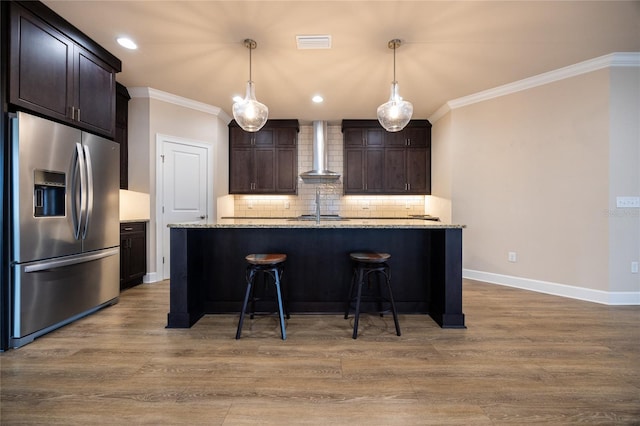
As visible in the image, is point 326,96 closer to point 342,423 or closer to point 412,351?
point 412,351

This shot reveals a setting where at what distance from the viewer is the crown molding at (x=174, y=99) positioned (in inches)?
158

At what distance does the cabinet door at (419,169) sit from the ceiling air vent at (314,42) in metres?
Answer: 2.96

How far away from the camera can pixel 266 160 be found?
5.41 metres

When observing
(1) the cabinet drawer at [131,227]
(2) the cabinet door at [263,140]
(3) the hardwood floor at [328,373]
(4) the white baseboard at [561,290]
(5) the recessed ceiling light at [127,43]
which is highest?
(5) the recessed ceiling light at [127,43]

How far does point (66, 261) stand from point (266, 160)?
3468mm

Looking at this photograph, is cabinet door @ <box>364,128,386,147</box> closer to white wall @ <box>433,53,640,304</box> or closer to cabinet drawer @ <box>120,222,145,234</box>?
white wall @ <box>433,53,640,304</box>

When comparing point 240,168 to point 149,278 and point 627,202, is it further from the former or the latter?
point 627,202

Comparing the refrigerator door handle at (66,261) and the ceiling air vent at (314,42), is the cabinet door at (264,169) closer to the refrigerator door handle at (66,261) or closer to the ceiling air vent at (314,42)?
the ceiling air vent at (314,42)

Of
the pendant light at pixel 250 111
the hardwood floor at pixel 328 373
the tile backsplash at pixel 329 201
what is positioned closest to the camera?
the hardwood floor at pixel 328 373

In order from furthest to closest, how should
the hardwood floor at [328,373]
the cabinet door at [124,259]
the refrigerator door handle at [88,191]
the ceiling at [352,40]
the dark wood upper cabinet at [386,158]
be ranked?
the dark wood upper cabinet at [386,158] < the cabinet door at [124,259] < the refrigerator door handle at [88,191] < the ceiling at [352,40] < the hardwood floor at [328,373]

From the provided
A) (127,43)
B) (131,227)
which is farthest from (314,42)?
(131,227)

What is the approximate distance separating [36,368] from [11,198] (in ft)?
4.01

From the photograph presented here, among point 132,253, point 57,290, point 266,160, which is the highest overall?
point 266,160

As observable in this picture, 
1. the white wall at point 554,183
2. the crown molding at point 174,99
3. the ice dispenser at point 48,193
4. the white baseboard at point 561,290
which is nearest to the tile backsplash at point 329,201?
the white wall at point 554,183
